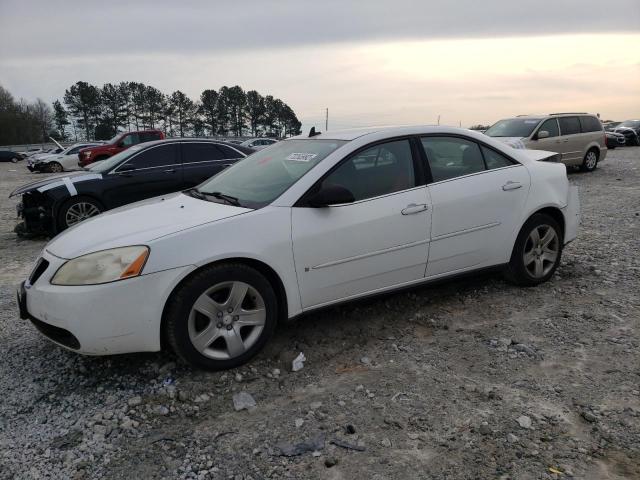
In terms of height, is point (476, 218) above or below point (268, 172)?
below

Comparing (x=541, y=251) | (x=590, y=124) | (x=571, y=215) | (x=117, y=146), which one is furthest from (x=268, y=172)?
(x=117, y=146)

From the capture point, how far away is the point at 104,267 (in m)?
3.01

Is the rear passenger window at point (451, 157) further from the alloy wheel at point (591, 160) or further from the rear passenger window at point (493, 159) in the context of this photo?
the alloy wheel at point (591, 160)

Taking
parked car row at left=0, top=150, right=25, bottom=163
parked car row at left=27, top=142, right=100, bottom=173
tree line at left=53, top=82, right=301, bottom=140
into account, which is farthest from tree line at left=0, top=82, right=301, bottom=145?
parked car row at left=27, top=142, right=100, bottom=173

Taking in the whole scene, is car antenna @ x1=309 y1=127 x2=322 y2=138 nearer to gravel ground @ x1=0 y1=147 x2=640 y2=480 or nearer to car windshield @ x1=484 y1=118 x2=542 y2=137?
gravel ground @ x1=0 y1=147 x2=640 y2=480

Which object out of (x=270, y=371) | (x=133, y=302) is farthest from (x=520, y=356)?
(x=133, y=302)

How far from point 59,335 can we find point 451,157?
312 cm

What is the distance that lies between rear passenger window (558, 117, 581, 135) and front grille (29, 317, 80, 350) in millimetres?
13482

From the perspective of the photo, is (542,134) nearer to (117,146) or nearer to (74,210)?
(74,210)

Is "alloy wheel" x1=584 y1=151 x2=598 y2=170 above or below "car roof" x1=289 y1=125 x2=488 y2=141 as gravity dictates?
below

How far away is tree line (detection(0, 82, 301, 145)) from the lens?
73.1 metres

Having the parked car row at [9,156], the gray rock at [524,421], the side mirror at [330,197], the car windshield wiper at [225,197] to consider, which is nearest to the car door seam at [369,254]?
the side mirror at [330,197]

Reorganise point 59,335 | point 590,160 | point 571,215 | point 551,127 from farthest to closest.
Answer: point 590,160 → point 551,127 → point 571,215 → point 59,335

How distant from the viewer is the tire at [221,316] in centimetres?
306
